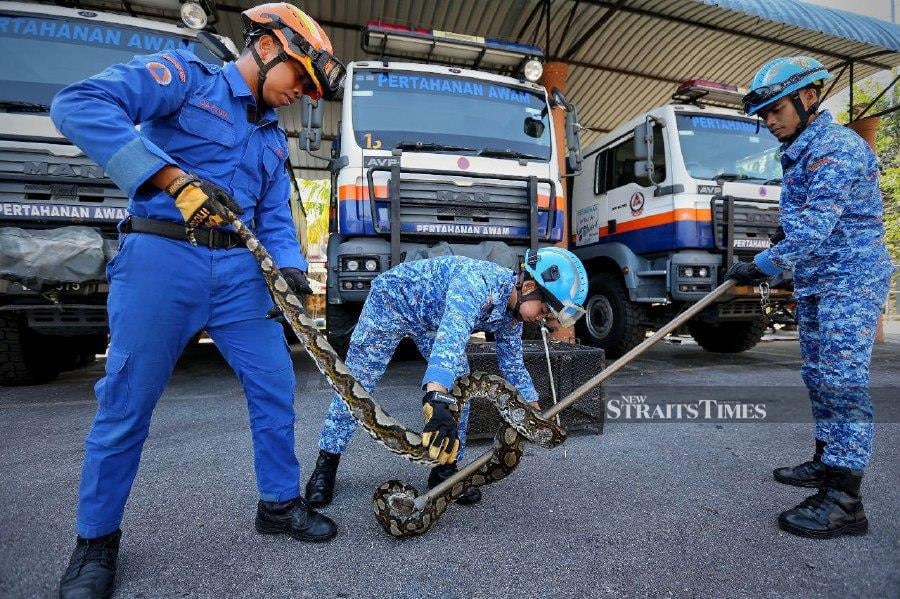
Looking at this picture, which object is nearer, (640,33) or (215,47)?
(215,47)

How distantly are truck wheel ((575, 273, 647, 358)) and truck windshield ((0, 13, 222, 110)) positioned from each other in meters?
6.10

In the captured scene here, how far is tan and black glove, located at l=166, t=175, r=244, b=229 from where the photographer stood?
5.46 ft

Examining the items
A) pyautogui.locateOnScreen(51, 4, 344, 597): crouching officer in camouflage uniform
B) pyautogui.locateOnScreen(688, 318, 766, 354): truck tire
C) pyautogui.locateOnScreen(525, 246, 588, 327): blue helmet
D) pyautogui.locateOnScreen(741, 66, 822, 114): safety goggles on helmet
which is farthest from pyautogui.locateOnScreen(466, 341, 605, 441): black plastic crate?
pyautogui.locateOnScreen(688, 318, 766, 354): truck tire

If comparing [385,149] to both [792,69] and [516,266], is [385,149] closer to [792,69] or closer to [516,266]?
[516,266]

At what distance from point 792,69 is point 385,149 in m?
3.44

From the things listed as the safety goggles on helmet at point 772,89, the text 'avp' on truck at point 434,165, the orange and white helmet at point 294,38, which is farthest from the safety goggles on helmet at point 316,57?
the text 'avp' on truck at point 434,165

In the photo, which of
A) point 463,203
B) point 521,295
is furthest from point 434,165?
point 521,295

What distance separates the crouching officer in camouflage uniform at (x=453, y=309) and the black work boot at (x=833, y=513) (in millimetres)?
1386

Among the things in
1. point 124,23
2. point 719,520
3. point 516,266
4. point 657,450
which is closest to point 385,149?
point 516,266

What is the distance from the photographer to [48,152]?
4.19m

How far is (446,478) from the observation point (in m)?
2.59

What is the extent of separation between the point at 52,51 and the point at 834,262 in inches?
252

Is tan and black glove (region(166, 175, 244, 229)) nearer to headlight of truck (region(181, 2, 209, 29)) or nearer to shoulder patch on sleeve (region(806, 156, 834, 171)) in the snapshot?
shoulder patch on sleeve (region(806, 156, 834, 171))

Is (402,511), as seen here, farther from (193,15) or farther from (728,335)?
(728,335)
